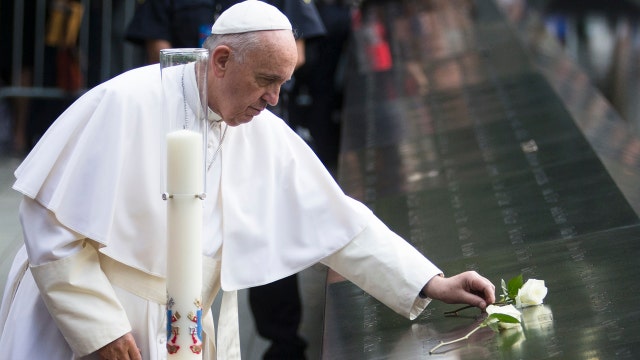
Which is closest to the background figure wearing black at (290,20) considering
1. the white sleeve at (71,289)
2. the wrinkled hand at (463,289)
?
the wrinkled hand at (463,289)

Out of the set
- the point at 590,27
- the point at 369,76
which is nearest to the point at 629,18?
the point at 590,27

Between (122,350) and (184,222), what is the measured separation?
2.32ft

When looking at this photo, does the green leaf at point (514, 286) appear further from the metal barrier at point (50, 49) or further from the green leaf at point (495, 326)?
the metal barrier at point (50, 49)

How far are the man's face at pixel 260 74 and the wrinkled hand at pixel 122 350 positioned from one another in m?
0.62

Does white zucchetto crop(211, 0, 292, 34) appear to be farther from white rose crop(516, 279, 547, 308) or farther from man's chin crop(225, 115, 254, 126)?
white rose crop(516, 279, 547, 308)

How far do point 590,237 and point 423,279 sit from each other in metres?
0.66

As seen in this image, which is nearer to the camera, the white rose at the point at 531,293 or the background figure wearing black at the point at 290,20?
the white rose at the point at 531,293

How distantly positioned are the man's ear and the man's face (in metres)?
0.01

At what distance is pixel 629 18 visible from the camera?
16656mm

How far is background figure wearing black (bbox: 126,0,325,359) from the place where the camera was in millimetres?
5477

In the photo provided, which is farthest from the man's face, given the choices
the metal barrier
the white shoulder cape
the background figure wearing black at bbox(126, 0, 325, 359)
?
the metal barrier

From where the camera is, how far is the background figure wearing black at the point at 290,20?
216 inches

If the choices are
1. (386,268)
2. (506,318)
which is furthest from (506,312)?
(386,268)

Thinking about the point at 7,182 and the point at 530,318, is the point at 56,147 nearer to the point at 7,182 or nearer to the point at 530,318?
the point at 530,318
